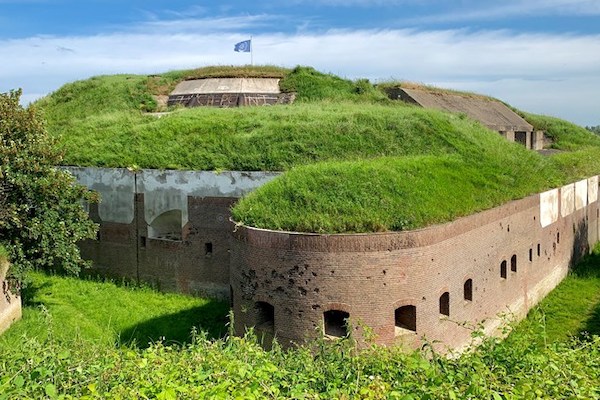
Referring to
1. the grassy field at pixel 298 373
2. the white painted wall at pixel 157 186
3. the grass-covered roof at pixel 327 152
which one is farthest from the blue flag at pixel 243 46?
the grassy field at pixel 298 373

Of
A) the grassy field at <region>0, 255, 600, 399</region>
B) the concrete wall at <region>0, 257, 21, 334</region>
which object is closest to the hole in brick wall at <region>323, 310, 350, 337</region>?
the grassy field at <region>0, 255, 600, 399</region>

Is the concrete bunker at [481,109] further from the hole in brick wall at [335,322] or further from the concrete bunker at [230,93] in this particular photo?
the hole in brick wall at [335,322]

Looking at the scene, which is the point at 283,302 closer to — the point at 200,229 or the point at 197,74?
the point at 200,229

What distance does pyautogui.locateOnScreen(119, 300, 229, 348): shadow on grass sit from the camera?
12.1m

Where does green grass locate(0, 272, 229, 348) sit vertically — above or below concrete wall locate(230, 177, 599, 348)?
below

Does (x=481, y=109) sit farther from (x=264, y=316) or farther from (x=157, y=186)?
(x=264, y=316)

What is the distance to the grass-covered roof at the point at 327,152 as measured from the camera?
10461 mm

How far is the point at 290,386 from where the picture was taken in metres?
4.75

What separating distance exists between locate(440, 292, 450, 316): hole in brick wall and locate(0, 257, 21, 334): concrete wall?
8736 mm

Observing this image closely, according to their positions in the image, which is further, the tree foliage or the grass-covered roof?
the tree foliage

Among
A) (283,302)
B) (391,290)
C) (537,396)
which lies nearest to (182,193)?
(283,302)

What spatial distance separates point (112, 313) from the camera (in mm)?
13242

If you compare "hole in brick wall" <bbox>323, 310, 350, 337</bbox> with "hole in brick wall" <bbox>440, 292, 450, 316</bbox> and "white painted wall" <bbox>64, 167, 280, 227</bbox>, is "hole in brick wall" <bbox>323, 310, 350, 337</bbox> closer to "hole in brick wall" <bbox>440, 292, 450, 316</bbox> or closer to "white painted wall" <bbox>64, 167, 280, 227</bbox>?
"hole in brick wall" <bbox>440, 292, 450, 316</bbox>

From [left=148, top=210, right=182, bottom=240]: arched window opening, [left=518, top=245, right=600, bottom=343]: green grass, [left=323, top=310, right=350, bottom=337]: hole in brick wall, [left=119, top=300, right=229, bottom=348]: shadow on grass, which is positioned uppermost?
[left=148, top=210, right=182, bottom=240]: arched window opening
